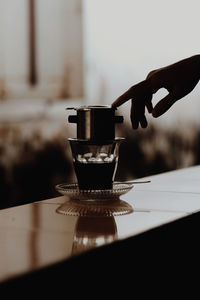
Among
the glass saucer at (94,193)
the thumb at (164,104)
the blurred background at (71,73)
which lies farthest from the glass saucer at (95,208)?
the blurred background at (71,73)

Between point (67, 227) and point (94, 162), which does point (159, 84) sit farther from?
point (67, 227)

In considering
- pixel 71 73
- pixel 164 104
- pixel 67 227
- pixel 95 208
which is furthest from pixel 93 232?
pixel 71 73

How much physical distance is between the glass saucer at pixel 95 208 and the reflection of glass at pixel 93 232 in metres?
0.06

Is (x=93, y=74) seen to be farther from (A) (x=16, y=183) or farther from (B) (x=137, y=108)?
(B) (x=137, y=108)

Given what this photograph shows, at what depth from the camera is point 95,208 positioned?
1404mm

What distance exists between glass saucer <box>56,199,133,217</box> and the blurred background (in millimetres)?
2182

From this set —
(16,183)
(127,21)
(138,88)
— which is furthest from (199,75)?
(127,21)

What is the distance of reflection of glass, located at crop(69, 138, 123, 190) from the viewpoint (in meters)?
1.46

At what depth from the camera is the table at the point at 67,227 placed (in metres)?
0.93

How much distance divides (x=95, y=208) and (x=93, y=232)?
27 cm

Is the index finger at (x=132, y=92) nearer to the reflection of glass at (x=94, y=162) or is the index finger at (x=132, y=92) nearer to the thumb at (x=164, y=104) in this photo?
the thumb at (x=164, y=104)

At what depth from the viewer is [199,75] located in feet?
5.81

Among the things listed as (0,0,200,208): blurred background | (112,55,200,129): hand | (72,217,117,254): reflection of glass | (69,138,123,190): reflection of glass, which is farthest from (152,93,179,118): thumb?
(0,0,200,208): blurred background

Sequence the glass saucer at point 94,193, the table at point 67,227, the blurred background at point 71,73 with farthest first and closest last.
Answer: the blurred background at point 71,73
the glass saucer at point 94,193
the table at point 67,227
